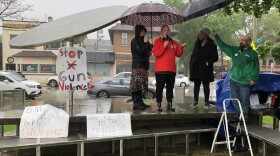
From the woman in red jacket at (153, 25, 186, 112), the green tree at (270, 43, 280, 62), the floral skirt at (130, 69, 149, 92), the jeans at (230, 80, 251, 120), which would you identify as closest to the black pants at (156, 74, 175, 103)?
the woman in red jacket at (153, 25, 186, 112)

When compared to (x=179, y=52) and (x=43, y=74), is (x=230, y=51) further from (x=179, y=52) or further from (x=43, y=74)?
(x=43, y=74)

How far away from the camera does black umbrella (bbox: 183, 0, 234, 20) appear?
7.30m

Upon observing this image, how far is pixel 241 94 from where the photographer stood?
7.52 m

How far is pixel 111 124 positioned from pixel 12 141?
1751mm

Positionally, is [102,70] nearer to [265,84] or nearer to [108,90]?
[108,90]

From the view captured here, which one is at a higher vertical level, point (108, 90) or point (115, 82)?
point (115, 82)

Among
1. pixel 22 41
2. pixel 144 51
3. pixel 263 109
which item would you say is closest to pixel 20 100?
pixel 22 41

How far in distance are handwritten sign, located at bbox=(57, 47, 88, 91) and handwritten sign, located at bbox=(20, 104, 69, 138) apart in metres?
1.04

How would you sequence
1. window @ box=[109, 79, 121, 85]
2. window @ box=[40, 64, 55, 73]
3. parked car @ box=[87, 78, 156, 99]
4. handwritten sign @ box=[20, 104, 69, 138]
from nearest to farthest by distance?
handwritten sign @ box=[20, 104, 69, 138]
parked car @ box=[87, 78, 156, 99]
window @ box=[109, 79, 121, 85]
window @ box=[40, 64, 55, 73]

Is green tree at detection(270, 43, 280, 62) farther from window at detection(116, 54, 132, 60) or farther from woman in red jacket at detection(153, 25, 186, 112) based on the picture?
window at detection(116, 54, 132, 60)

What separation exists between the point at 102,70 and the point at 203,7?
35.4m

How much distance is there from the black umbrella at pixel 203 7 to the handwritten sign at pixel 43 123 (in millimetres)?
4023

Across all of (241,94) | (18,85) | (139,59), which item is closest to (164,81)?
(139,59)

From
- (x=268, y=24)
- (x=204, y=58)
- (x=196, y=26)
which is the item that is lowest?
(x=204, y=58)
